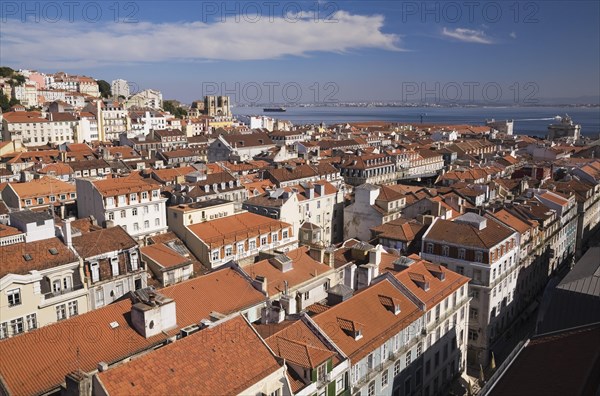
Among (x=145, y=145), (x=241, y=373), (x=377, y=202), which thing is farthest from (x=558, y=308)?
(x=145, y=145)

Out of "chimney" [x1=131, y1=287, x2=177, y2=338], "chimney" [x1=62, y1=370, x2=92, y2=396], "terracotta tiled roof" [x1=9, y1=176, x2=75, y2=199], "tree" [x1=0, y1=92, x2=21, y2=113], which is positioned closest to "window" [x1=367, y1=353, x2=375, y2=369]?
"chimney" [x1=131, y1=287, x2=177, y2=338]

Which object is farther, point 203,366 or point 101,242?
point 101,242

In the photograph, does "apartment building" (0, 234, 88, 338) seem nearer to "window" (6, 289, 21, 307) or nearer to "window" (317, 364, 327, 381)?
"window" (6, 289, 21, 307)

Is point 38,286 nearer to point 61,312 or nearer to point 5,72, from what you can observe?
point 61,312

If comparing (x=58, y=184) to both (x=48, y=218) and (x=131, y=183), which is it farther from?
(x=48, y=218)

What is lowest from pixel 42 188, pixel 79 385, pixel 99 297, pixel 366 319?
pixel 99 297

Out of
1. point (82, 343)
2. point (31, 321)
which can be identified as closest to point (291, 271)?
point (82, 343)

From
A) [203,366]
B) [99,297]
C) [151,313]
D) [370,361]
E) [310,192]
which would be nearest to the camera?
[203,366]
